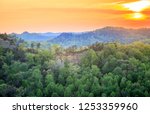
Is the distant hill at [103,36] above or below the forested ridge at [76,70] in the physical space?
above

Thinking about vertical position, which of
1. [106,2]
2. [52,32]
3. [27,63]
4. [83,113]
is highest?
[106,2]

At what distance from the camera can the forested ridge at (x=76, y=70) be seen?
11.6 ft

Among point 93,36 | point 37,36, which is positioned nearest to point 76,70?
point 93,36

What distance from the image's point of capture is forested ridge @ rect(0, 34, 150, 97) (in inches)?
139

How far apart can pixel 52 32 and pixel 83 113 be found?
68 centimetres

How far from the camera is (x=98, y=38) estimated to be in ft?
11.7

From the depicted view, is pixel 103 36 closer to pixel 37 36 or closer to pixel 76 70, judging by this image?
pixel 76 70

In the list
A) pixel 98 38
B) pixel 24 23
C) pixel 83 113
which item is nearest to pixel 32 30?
pixel 24 23

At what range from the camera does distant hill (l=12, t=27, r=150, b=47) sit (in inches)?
140

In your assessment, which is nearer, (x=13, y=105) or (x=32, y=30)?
(x=13, y=105)

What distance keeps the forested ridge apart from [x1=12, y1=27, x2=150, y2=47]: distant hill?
0.04 meters

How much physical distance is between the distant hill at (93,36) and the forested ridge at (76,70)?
0.13ft

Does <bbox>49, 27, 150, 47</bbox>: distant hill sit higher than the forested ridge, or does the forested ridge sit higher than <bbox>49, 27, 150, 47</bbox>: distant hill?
<bbox>49, 27, 150, 47</bbox>: distant hill

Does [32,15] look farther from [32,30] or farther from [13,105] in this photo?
[13,105]
